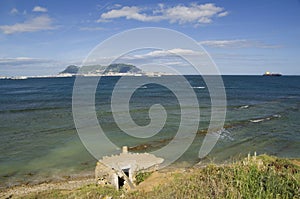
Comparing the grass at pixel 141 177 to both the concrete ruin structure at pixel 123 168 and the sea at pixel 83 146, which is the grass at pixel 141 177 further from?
the sea at pixel 83 146

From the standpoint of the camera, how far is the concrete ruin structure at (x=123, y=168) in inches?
390

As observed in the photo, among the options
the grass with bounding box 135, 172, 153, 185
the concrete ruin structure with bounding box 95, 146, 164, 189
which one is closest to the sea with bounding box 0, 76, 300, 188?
the concrete ruin structure with bounding box 95, 146, 164, 189

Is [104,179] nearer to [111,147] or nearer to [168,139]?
[111,147]

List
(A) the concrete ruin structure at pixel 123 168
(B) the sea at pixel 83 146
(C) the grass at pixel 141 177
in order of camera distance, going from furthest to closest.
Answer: (B) the sea at pixel 83 146, (C) the grass at pixel 141 177, (A) the concrete ruin structure at pixel 123 168

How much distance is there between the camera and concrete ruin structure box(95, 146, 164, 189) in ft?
32.5

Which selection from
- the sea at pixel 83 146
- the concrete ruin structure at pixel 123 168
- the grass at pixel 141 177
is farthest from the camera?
the sea at pixel 83 146

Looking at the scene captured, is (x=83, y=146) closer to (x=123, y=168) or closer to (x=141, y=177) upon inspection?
(x=123, y=168)

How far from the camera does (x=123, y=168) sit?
37.0 ft

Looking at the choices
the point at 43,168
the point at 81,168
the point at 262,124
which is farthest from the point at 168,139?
the point at 262,124

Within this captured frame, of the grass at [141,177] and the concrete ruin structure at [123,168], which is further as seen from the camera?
the grass at [141,177]

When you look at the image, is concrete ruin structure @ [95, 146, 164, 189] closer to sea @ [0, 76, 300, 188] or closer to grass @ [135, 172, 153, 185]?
grass @ [135, 172, 153, 185]

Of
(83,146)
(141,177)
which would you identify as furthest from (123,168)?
(83,146)

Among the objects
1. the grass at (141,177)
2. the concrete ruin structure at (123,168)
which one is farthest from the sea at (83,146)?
the grass at (141,177)

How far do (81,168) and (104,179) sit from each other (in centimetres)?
381
